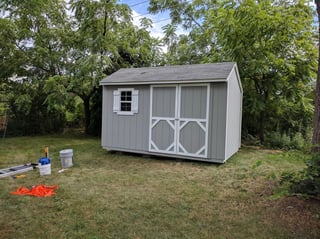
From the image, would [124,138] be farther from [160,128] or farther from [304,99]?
[304,99]

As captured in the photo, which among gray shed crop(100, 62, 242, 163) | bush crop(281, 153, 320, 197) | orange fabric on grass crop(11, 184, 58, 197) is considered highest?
gray shed crop(100, 62, 242, 163)

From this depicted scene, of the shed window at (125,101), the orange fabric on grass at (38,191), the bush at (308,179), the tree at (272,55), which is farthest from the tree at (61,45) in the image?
the bush at (308,179)

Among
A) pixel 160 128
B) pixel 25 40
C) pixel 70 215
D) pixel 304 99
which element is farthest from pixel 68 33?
pixel 304 99

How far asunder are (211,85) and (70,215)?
12.8 ft

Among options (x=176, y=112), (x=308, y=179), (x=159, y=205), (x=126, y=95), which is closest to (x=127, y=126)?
(x=126, y=95)

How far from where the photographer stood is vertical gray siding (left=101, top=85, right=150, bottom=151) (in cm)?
619

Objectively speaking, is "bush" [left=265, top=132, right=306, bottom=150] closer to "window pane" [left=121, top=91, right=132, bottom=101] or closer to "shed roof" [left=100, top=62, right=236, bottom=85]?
"shed roof" [left=100, top=62, right=236, bottom=85]

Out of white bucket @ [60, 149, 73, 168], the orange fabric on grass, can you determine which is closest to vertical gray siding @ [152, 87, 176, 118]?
white bucket @ [60, 149, 73, 168]

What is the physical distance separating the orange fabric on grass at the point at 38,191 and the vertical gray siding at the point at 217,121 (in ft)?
11.1

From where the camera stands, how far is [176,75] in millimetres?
5871

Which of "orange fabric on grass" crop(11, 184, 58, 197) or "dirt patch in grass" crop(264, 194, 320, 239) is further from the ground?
"dirt patch in grass" crop(264, 194, 320, 239)

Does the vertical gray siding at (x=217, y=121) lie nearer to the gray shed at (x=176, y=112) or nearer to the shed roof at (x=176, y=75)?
the gray shed at (x=176, y=112)

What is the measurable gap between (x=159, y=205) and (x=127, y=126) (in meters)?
3.49

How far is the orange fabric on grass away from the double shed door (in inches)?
111
